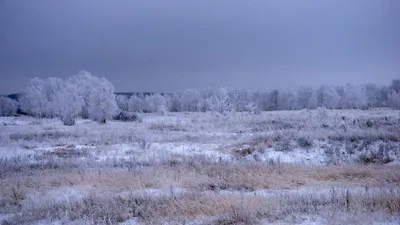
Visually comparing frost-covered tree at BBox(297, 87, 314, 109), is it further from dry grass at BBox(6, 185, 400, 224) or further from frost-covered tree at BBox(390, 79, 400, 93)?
dry grass at BBox(6, 185, 400, 224)

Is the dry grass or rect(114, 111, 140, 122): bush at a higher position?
rect(114, 111, 140, 122): bush

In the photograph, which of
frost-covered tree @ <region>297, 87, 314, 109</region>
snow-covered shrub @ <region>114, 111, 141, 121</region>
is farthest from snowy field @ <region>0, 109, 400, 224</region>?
frost-covered tree @ <region>297, 87, 314, 109</region>

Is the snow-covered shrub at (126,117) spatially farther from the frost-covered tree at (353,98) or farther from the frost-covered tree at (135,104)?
the frost-covered tree at (135,104)

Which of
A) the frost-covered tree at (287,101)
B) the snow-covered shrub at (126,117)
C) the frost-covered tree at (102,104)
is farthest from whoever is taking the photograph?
the frost-covered tree at (287,101)

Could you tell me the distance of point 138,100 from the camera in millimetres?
128625

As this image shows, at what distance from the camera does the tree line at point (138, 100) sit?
48438 millimetres

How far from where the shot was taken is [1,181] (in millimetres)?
11242

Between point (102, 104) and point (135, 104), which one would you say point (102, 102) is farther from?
point (135, 104)

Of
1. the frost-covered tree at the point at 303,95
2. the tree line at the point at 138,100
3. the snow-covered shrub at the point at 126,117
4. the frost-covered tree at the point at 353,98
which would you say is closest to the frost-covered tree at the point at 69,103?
the tree line at the point at 138,100

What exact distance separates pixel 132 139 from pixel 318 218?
18682mm

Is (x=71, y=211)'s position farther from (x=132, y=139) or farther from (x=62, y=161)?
(x=132, y=139)

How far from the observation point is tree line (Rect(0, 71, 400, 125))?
48.4 meters

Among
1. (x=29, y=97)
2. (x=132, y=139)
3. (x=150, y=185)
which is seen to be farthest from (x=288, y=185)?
(x=29, y=97)

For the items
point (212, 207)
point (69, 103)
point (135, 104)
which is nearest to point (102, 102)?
point (69, 103)
